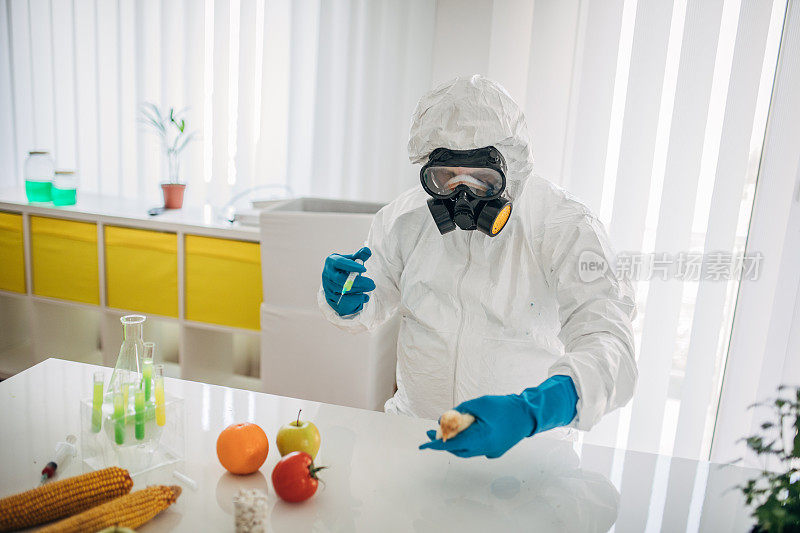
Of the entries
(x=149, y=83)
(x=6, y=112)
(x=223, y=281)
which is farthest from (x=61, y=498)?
(x=6, y=112)

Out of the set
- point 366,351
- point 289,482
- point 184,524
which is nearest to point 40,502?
point 184,524

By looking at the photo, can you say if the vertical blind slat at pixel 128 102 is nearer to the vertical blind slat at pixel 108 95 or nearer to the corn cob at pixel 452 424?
the vertical blind slat at pixel 108 95

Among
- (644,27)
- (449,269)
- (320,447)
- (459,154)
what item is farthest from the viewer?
(644,27)

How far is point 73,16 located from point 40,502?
3038mm

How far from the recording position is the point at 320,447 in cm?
123

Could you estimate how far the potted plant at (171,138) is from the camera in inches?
118

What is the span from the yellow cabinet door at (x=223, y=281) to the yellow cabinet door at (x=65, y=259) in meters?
0.53

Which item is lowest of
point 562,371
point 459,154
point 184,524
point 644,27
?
point 184,524

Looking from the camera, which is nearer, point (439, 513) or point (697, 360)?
point (439, 513)

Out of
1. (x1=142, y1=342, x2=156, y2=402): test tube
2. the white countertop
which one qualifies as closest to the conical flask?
(x1=142, y1=342, x2=156, y2=402): test tube

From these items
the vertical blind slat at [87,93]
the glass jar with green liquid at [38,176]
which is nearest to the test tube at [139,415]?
the glass jar with green liquid at [38,176]

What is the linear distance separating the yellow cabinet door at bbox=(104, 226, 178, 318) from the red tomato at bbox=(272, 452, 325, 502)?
76.0 inches

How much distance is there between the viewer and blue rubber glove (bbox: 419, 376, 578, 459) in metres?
1.03

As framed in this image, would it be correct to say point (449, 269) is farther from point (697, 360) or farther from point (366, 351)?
point (697, 360)
